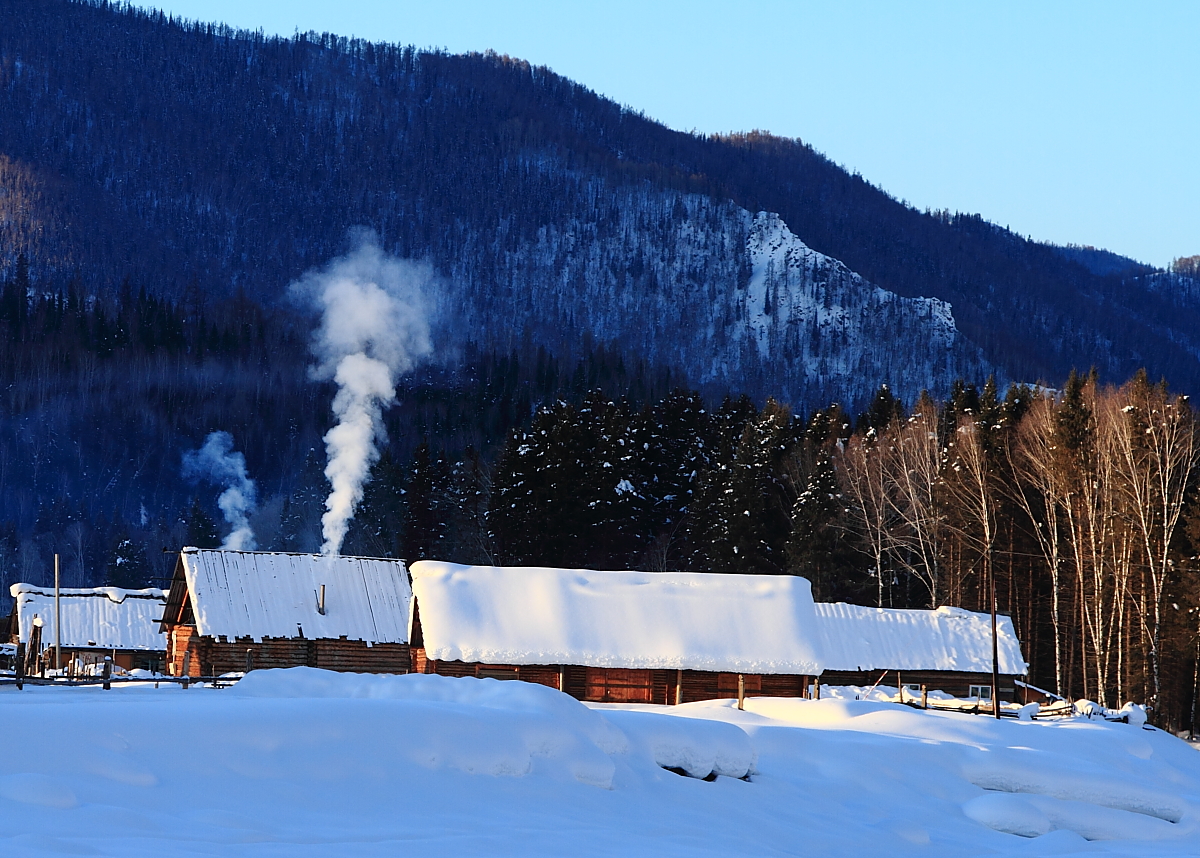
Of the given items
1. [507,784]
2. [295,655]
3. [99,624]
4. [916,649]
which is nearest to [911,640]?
[916,649]

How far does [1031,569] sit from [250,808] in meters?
48.2

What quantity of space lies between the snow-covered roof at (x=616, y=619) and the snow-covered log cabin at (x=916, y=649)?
3678 mm

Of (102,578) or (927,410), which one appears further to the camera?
(102,578)

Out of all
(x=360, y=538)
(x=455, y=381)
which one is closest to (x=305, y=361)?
(x=455, y=381)

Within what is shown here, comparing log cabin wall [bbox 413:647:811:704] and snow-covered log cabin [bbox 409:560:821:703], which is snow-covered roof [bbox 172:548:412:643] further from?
log cabin wall [bbox 413:647:811:704]

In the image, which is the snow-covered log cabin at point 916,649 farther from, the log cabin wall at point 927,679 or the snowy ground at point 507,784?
the snowy ground at point 507,784

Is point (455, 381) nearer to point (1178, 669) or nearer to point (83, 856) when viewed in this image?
point (1178, 669)

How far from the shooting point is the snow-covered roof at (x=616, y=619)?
41.2 m

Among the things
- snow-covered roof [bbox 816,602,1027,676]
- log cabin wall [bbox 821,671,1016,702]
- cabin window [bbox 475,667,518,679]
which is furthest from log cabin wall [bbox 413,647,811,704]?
log cabin wall [bbox 821,671,1016,702]

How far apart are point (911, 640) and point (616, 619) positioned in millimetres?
11260

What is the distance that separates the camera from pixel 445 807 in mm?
16609

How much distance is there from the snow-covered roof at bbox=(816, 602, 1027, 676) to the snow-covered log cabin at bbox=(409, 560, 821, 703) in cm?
380

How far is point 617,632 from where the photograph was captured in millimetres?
42344

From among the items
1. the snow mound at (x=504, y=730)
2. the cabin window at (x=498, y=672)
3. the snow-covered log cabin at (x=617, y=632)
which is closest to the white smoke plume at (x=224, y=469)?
the snow-covered log cabin at (x=617, y=632)
